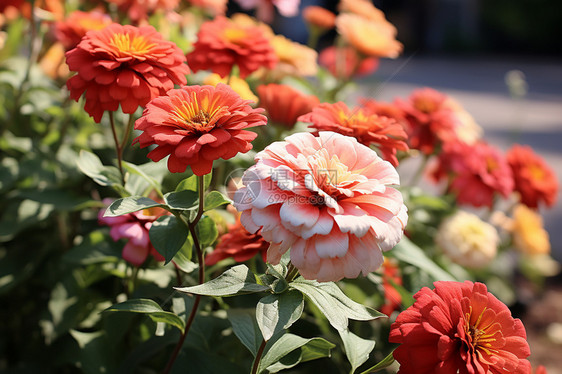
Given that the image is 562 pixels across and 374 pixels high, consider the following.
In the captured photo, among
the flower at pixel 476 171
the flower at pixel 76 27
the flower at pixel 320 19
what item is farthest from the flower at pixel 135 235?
the flower at pixel 320 19

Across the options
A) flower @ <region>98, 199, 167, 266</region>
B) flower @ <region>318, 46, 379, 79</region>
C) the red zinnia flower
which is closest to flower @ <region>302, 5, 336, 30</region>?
flower @ <region>318, 46, 379, 79</region>

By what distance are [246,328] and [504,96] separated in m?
5.25

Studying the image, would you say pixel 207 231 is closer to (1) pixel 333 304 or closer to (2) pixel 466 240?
(1) pixel 333 304

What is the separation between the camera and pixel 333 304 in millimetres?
487

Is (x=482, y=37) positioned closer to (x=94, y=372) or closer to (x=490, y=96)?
(x=490, y=96)

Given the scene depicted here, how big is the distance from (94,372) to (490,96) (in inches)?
202

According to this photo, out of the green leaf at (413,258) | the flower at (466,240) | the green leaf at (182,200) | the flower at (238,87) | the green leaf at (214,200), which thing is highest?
the green leaf at (214,200)

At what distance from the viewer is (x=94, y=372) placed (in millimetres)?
706

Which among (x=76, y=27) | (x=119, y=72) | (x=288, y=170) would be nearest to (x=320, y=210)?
(x=288, y=170)

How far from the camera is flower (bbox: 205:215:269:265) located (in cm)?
58

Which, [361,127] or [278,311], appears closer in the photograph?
[278,311]

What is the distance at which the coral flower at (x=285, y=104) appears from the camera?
0.79 meters

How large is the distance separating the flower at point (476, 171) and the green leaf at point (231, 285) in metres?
0.67

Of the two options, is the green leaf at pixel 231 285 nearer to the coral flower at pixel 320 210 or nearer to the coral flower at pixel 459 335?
the coral flower at pixel 320 210
